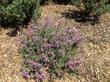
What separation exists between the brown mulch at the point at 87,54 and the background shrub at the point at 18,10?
1.17 ft

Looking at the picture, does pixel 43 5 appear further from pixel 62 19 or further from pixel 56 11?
pixel 62 19

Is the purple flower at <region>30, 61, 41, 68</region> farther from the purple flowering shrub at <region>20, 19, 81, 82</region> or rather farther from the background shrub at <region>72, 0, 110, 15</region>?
the background shrub at <region>72, 0, 110, 15</region>

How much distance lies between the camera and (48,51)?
748cm

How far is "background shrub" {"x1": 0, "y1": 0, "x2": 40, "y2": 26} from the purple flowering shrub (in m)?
0.49

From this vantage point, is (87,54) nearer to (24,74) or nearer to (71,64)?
(71,64)

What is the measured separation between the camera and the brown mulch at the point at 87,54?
723cm

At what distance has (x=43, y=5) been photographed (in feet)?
31.8

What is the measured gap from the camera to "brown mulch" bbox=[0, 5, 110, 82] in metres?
7.23

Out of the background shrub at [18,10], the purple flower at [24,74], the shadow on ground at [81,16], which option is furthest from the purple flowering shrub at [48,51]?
the shadow on ground at [81,16]

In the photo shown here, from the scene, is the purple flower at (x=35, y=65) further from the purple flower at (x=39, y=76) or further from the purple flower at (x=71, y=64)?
the purple flower at (x=71, y=64)

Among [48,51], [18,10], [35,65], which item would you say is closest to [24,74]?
[35,65]

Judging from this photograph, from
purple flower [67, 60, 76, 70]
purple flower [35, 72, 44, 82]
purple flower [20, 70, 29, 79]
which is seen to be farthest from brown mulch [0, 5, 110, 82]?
purple flower [35, 72, 44, 82]

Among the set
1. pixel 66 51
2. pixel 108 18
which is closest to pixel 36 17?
pixel 66 51

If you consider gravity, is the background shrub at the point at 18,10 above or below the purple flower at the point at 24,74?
above
